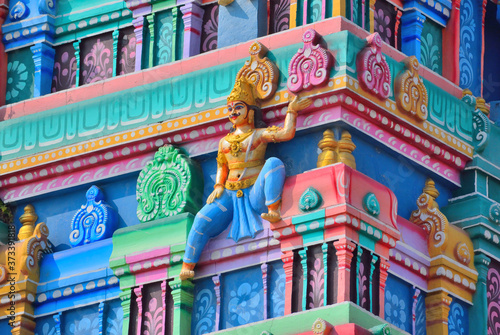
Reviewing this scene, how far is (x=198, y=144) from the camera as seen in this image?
18891 millimetres

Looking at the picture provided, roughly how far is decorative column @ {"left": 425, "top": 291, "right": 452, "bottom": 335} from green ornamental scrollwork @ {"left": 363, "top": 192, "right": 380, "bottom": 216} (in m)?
1.24

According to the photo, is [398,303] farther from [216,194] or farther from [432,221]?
[216,194]

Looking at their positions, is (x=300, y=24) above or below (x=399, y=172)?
Answer: above

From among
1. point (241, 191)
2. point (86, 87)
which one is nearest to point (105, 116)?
point (86, 87)

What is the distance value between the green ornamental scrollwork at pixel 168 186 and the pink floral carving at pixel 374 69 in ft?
6.11

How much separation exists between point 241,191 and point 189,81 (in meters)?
1.41

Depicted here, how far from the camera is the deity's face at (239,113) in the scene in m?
18.3

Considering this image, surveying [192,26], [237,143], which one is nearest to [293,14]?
[192,26]

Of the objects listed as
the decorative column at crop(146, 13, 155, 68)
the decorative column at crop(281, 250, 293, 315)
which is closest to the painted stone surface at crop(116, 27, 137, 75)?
the decorative column at crop(146, 13, 155, 68)

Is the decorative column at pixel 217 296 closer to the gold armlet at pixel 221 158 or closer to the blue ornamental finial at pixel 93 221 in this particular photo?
the gold armlet at pixel 221 158

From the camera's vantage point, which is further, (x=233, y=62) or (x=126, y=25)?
(x=126, y=25)

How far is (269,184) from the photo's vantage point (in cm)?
Answer: 1792

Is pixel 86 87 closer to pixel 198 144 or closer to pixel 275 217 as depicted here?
pixel 198 144

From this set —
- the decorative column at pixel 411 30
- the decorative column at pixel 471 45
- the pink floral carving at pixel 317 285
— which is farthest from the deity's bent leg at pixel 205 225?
the decorative column at pixel 471 45
